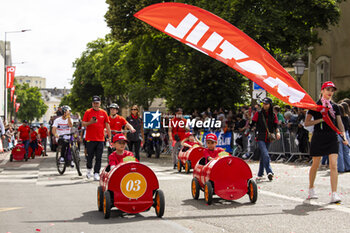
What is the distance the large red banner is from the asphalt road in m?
1.74

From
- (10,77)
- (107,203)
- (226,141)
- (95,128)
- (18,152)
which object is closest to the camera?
(107,203)

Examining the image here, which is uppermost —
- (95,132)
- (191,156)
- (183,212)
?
(95,132)

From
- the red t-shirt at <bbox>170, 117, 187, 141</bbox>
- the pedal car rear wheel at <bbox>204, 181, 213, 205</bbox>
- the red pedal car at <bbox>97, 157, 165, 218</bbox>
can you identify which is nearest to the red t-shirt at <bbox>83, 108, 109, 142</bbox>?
the red t-shirt at <bbox>170, 117, 187, 141</bbox>

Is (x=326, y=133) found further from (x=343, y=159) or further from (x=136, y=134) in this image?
(x=136, y=134)

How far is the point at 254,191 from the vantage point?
916cm

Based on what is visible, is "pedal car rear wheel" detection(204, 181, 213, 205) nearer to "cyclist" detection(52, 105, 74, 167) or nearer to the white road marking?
the white road marking

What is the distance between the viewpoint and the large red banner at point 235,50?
359 inches

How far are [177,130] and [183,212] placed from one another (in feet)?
30.7

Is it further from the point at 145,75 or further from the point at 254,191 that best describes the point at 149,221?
the point at 145,75

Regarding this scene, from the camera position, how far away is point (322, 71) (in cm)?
3550

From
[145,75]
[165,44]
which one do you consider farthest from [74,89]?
[165,44]

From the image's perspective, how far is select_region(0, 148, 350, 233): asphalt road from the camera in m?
7.18

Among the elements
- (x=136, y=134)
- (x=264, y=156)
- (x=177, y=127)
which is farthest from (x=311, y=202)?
(x=177, y=127)

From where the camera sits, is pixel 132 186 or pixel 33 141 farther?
pixel 33 141
